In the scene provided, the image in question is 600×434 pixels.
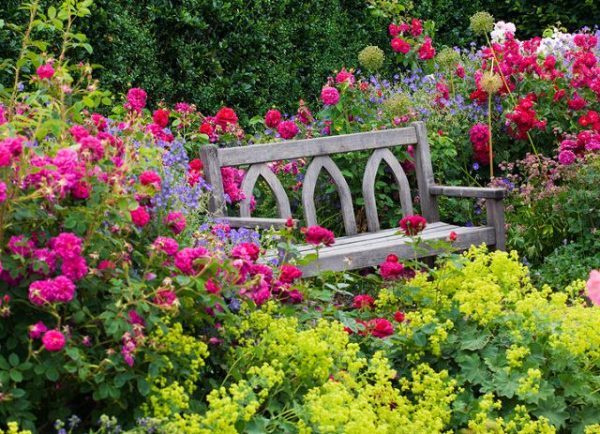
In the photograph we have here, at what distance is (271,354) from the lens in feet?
9.68

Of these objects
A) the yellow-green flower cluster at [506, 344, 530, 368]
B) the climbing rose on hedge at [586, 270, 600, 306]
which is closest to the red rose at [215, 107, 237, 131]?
the yellow-green flower cluster at [506, 344, 530, 368]

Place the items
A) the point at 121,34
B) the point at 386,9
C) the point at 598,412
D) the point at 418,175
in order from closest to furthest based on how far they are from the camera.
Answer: the point at 598,412, the point at 418,175, the point at 121,34, the point at 386,9

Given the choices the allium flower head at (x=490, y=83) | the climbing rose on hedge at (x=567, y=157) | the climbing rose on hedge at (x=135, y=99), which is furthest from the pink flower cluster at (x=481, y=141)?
the climbing rose on hedge at (x=135, y=99)

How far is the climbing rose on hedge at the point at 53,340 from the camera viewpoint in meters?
2.26

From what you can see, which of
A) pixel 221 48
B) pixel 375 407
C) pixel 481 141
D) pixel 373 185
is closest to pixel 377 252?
pixel 373 185

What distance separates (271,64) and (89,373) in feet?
18.5

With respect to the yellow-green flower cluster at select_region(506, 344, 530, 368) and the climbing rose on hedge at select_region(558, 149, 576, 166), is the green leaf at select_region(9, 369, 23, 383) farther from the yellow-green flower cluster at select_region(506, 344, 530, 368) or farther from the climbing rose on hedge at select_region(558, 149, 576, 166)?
the climbing rose on hedge at select_region(558, 149, 576, 166)

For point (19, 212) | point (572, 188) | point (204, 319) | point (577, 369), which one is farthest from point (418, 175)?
point (19, 212)

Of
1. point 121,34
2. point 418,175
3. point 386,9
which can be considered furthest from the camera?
point 386,9

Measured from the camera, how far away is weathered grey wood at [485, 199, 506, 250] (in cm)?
498

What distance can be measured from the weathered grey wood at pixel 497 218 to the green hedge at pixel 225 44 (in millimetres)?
2499

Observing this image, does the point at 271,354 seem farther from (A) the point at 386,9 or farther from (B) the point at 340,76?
(A) the point at 386,9

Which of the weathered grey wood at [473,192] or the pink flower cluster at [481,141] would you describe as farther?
the pink flower cluster at [481,141]

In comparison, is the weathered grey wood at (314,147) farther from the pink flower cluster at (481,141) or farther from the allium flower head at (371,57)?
the allium flower head at (371,57)
